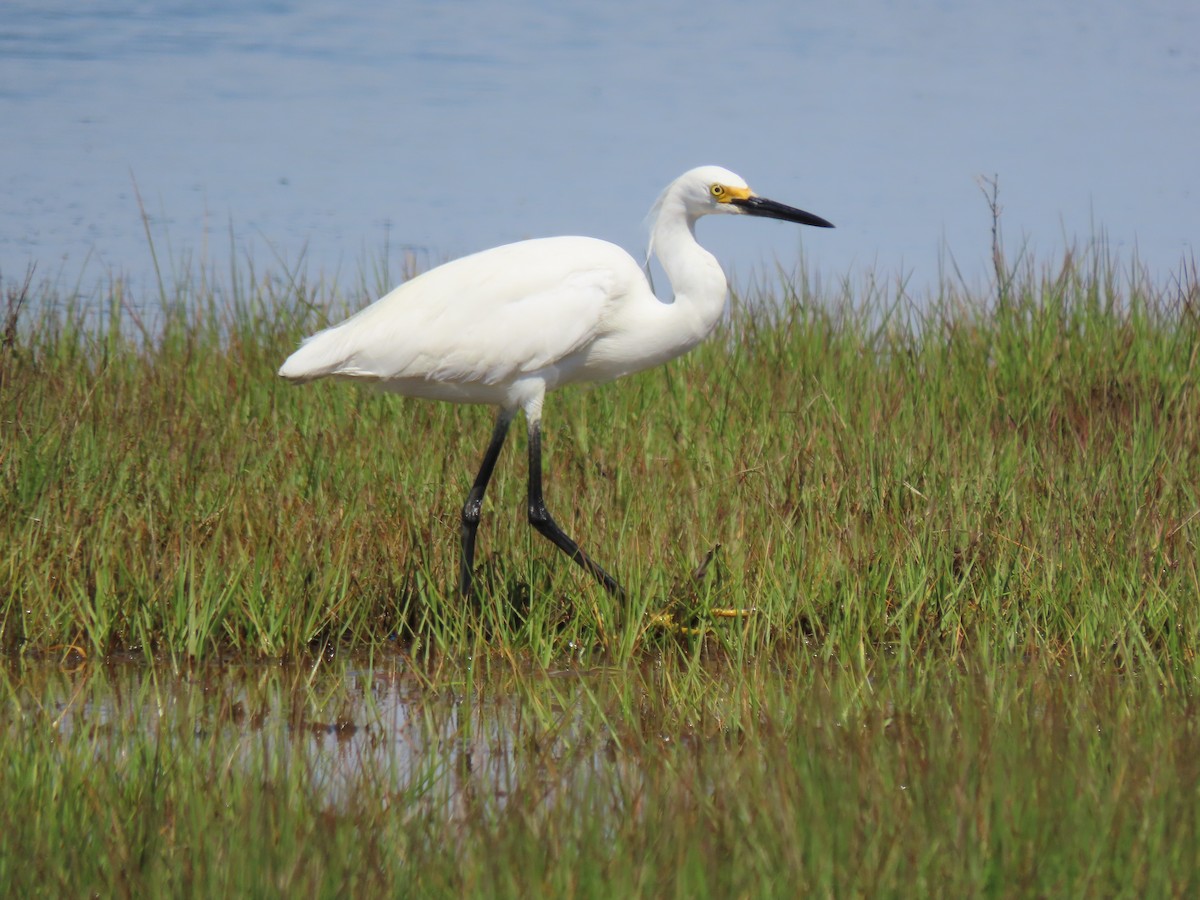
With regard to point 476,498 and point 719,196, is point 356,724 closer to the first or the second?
point 476,498

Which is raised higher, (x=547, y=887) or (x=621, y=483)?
(x=621, y=483)

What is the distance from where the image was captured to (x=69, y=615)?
4.11 m

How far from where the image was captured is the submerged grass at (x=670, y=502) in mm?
4055

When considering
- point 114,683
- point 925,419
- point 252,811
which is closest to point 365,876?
point 252,811

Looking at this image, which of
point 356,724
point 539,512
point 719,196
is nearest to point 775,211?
point 719,196

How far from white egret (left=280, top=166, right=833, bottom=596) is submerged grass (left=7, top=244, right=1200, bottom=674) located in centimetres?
32

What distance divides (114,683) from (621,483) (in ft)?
6.13

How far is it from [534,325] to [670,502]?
2.62ft

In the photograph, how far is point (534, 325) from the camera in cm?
436

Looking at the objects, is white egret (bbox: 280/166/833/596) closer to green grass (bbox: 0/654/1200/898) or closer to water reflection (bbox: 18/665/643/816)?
water reflection (bbox: 18/665/643/816)

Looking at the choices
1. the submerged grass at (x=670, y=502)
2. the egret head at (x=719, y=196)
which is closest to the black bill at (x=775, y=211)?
the egret head at (x=719, y=196)

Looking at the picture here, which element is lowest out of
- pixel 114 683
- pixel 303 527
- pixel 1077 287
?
pixel 114 683

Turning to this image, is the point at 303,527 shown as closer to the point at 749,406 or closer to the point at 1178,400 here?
the point at 749,406

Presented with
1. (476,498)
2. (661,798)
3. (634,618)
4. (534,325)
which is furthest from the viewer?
(476,498)
